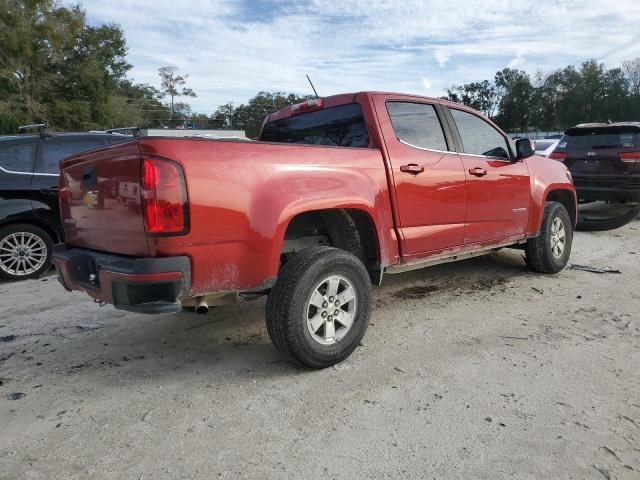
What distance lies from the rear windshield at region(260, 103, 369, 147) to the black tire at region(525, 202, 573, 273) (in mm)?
2642

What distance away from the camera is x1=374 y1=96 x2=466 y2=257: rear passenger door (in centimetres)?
387

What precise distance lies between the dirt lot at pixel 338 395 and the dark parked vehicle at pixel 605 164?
450 cm

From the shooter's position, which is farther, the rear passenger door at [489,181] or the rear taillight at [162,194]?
the rear passenger door at [489,181]

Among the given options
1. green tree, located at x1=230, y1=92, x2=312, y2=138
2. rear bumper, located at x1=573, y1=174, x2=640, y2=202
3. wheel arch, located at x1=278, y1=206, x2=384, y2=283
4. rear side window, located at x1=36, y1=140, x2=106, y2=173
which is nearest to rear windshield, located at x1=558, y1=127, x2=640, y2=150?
rear bumper, located at x1=573, y1=174, x2=640, y2=202

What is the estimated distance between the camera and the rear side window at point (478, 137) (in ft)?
15.2

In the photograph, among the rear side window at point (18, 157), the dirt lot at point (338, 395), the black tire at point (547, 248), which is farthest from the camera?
the rear side window at point (18, 157)

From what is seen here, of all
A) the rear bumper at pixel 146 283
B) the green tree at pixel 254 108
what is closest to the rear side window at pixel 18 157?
the rear bumper at pixel 146 283

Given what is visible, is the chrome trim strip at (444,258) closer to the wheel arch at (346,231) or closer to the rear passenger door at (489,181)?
the rear passenger door at (489,181)

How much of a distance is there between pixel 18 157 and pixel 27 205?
2.03ft

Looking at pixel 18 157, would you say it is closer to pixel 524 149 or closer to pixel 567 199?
pixel 524 149

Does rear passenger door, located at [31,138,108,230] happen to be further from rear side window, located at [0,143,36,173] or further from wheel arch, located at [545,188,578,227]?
wheel arch, located at [545,188,578,227]

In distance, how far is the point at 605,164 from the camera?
28.3 ft

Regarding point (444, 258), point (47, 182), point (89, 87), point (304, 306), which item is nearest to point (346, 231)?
point (304, 306)

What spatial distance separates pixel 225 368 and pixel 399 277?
2757mm
